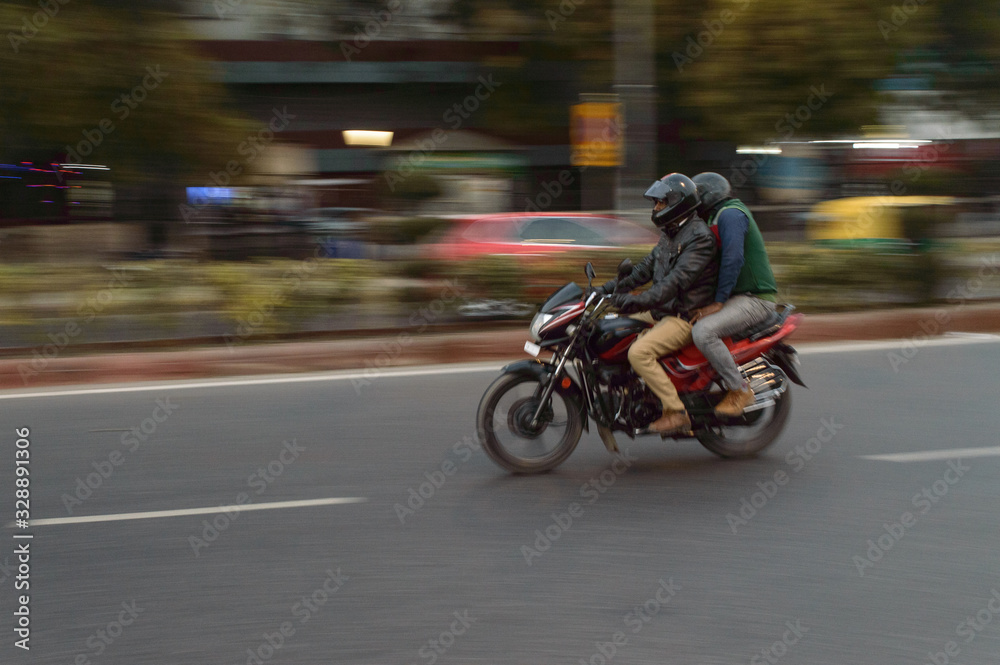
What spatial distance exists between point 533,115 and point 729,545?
17.6m

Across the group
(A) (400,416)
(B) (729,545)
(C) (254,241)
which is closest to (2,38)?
(C) (254,241)

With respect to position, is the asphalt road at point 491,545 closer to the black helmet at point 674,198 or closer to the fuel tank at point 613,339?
the fuel tank at point 613,339

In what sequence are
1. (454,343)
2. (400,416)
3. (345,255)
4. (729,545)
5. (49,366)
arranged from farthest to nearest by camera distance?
1. (345,255)
2. (454,343)
3. (49,366)
4. (400,416)
5. (729,545)

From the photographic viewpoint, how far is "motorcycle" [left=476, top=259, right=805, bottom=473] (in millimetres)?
5961

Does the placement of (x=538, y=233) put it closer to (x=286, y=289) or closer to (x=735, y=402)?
(x=286, y=289)

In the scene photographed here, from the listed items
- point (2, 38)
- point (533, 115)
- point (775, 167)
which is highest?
point (2, 38)

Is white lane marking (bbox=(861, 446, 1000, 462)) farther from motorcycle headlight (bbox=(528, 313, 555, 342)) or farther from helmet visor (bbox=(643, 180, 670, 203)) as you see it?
motorcycle headlight (bbox=(528, 313, 555, 342))

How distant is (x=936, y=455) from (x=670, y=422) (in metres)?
1.78

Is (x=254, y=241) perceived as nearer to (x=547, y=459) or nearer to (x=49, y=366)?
(x=49, y=366)

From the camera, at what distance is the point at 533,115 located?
851 inches

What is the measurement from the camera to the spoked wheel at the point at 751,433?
634 cm

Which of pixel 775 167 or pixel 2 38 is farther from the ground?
pixel 2 38

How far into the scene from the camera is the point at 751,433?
21.2ft

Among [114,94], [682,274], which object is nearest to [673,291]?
[682,274]
